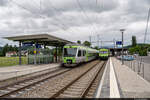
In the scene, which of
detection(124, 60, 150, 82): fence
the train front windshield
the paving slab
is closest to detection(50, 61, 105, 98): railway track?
the paving slab

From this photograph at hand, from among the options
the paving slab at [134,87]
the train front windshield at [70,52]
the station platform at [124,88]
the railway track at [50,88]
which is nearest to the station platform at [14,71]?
the railway track at [50,88]

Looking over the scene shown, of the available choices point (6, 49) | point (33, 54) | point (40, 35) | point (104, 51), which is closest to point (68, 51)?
point (40, 35)

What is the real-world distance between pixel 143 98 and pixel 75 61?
12.5 m

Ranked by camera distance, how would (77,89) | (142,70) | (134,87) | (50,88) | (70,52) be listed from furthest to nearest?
(70,52) → (142,70) → (50,88) → (77,89) → (134,87)

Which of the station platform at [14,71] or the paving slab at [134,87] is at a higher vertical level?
the paving slab at [134,87]

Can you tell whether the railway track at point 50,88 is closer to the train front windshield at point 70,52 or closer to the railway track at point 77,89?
the railway track at point 77,89

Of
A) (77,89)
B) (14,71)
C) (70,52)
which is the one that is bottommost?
(77,89)

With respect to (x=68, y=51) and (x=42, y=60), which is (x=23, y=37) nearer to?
(x=42, y=60)

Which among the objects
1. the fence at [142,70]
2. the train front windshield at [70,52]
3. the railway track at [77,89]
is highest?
the train front windshield at [70,52]

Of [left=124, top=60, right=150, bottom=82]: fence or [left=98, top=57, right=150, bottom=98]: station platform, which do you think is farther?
[left=124, top=60, right=150, bottom=82]: fence

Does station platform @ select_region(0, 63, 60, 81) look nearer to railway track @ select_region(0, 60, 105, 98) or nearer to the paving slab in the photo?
railway track @ select_region(0, 60, 105, 98)

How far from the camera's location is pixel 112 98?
211 inches

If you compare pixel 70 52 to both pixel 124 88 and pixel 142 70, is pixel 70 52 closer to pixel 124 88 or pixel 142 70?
pixel 142 70

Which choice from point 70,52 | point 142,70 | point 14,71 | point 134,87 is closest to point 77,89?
point 134,87
